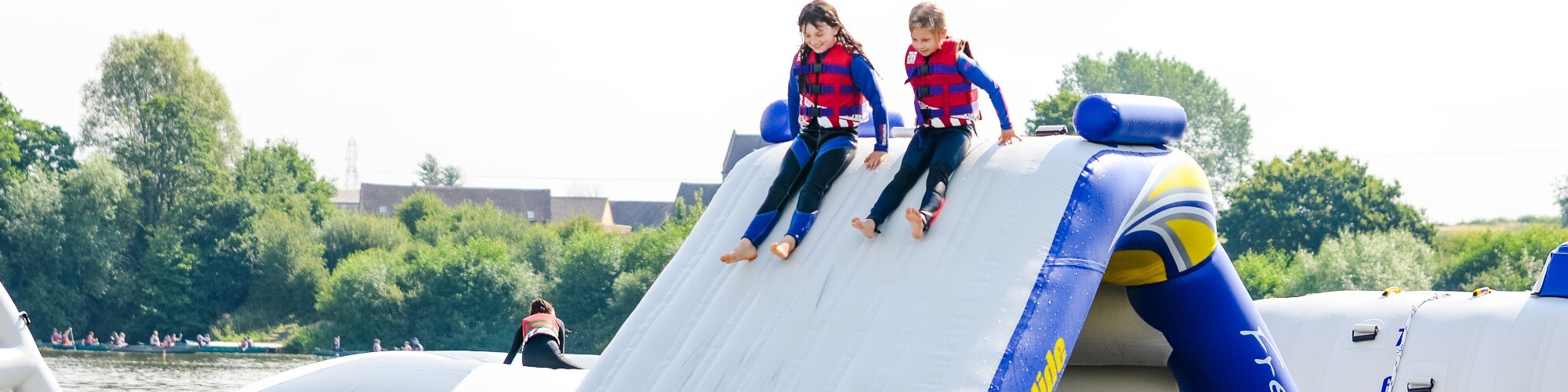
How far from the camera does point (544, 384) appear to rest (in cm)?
812

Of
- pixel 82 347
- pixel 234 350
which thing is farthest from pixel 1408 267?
pixel 82 347

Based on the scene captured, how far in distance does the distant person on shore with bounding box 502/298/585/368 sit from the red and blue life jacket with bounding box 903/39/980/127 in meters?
3.39

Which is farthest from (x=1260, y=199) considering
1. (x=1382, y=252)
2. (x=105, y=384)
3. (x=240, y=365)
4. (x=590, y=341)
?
(x=105, y=384)

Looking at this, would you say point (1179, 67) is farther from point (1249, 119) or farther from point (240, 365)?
point (240, 365)

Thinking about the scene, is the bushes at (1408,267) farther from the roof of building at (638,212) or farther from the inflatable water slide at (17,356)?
the roof of building at (638,212)

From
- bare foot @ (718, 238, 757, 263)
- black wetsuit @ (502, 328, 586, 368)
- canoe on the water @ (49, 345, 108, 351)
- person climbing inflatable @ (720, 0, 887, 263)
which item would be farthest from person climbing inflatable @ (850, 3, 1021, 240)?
canoe on the water @ (49, 345, 108, 351)

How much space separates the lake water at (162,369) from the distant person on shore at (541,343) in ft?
66.5

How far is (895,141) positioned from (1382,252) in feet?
115

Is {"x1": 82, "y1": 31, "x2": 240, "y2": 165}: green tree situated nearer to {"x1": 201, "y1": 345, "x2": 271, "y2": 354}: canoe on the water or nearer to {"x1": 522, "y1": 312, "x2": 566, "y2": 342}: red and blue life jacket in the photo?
{"x1": 201, "y1": 345, "x2": 271, "y2": 354}: canoe on the water

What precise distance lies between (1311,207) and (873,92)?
138ft

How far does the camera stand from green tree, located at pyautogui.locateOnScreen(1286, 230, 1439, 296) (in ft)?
125

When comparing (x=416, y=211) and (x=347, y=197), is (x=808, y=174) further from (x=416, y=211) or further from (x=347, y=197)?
(x=347, y=197)

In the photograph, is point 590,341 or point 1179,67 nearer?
point 590,341

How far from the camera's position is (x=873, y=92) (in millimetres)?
6875
